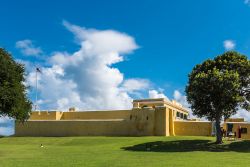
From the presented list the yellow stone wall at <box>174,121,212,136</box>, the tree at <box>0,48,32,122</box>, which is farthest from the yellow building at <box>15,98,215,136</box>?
the tree at <box>0,48,32,122</box>

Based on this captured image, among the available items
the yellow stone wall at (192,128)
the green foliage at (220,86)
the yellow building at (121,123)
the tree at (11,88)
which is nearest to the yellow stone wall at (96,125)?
the yellow building at (121,123)

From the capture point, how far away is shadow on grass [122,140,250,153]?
41.1 m

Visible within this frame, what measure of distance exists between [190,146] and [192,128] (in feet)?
50.0

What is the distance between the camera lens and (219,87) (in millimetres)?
43781

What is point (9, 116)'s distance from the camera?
1670 inches

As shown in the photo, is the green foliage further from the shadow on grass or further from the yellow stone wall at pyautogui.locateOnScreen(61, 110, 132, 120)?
the yellow stone wall at pyautogui.locateOnScreen(61, 110, 132, 120)

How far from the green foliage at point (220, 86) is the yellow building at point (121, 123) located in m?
10.9

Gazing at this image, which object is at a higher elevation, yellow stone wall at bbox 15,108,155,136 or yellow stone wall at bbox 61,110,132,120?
yellow stone wall at bbox 61,110,132,120

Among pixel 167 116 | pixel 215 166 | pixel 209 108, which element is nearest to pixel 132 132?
pixel 167 116

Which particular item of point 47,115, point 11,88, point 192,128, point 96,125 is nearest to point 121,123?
point 96,125

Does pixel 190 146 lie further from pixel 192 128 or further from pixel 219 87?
pixel 192 128

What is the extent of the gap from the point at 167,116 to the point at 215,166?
3327 cm

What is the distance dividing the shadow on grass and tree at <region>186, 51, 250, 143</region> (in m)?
1.74

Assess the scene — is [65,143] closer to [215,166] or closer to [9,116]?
[9,116]
